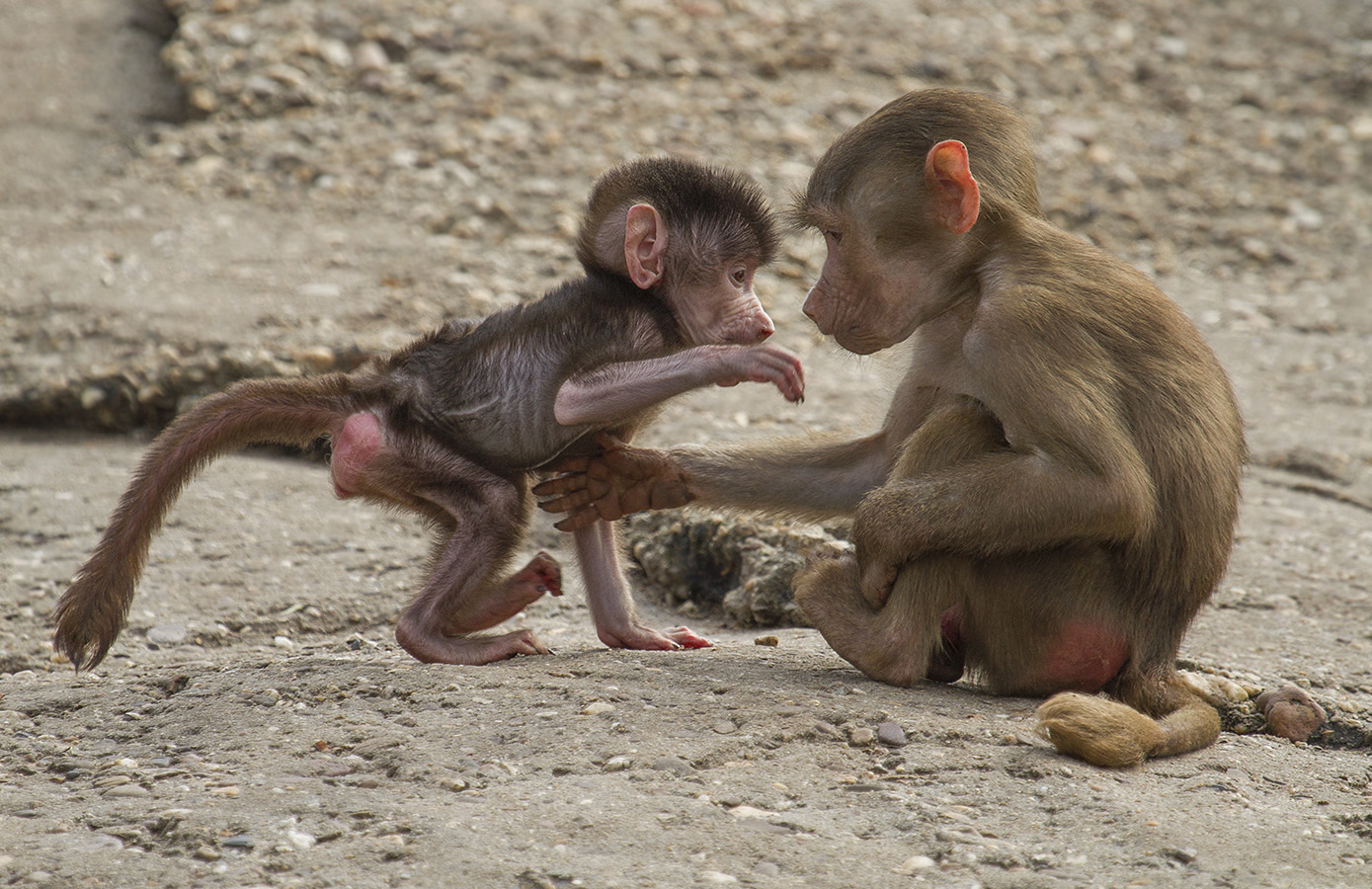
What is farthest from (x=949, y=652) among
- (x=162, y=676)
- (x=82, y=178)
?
(x=82, y=178)

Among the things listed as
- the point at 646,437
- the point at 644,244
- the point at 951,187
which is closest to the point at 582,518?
the point at 644,244

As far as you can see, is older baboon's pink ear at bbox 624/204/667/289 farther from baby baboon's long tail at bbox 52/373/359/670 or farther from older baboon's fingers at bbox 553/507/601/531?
baby baboon's long tail at bbox 52/373/359/670

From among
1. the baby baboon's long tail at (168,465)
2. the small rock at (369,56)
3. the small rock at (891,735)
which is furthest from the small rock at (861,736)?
the small rock at (369,56)

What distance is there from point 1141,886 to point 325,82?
21.2ft

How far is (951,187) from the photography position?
11.1 feet

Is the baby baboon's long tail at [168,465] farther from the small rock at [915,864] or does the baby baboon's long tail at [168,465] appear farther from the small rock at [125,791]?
the small rock at [915,864]

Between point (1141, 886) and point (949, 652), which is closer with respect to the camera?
point (1141, 886)

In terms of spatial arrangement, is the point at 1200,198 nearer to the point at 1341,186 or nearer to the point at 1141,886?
the point at 1341,186

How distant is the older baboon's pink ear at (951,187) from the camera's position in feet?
11.0

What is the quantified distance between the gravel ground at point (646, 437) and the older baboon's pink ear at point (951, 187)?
73 centimetres

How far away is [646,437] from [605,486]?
166 centimetres

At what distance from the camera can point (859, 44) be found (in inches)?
339

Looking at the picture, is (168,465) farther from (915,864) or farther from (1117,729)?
(1117,729)

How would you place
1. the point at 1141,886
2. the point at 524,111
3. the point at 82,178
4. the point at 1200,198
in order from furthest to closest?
1. the point at 1200,198
2. the point at 524,111
3. the point at 82,178
4. the point at 1141,886
